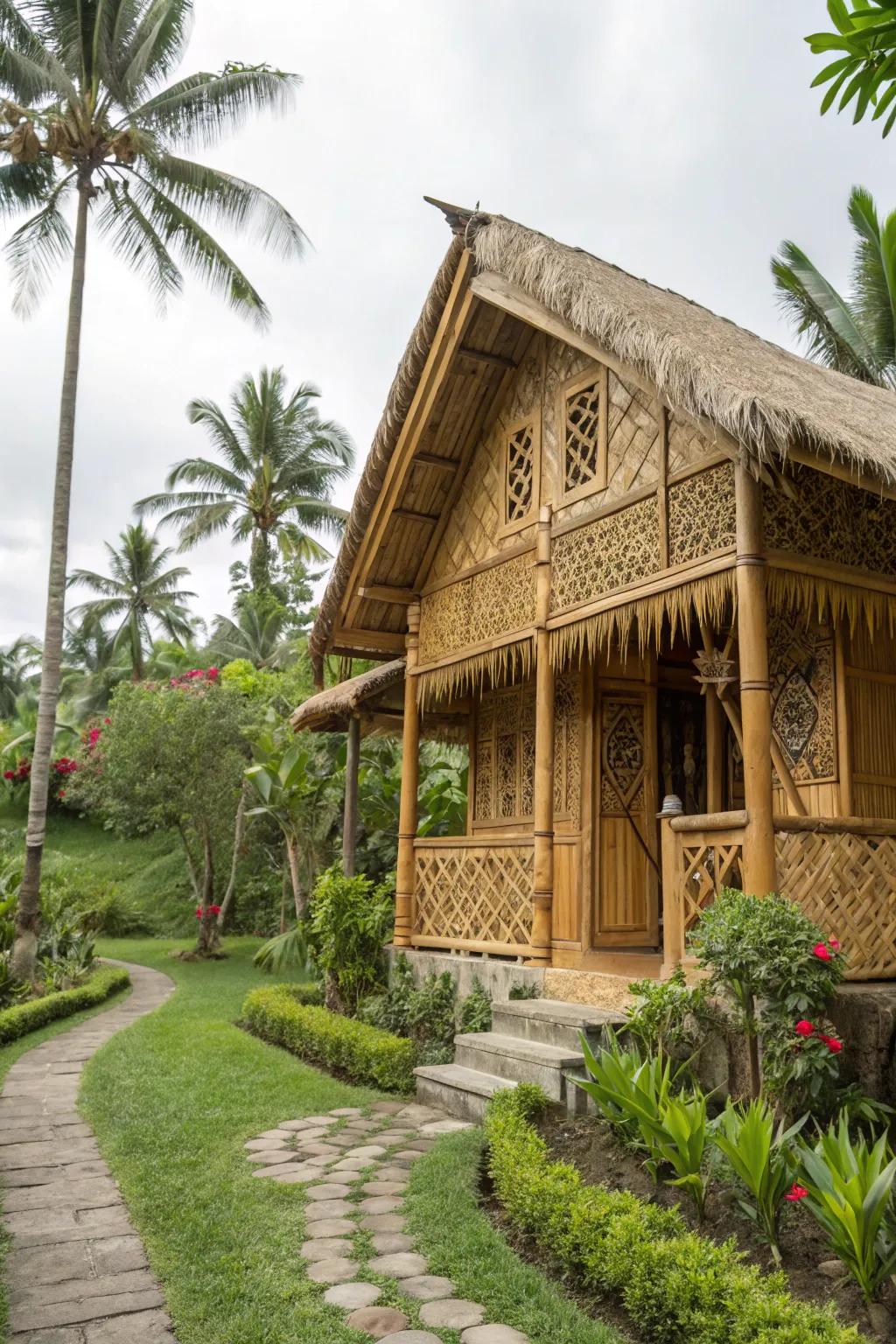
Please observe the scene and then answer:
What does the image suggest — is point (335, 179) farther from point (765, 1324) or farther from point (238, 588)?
point (238, 588)

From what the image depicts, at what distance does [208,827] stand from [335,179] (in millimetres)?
9984

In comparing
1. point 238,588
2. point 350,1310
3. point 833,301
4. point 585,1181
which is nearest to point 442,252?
point 585,1181

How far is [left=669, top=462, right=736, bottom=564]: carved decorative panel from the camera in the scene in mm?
6469

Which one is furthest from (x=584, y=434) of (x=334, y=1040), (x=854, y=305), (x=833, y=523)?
(x=854, y=305)

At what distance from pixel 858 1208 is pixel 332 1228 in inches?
89.5

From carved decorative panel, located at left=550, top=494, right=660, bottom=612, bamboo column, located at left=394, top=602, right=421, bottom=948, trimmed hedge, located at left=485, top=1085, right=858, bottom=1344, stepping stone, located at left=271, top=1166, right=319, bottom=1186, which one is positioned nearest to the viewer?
trimmed hedge, located at left=485, top=1085, right=858, bottom=1344

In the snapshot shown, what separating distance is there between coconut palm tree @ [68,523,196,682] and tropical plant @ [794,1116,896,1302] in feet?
102

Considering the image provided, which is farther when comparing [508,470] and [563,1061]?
[508,470]

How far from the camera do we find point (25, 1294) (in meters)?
4.01

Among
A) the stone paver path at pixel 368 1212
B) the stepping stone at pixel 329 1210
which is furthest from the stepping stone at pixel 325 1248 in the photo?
the stepping stone at pixel 329 1210

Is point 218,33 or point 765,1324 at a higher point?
point 218,33

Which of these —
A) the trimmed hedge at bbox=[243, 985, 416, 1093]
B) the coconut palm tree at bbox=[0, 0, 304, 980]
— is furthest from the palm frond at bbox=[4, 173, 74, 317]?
the trimmed hedge at bbox=[243, 985, 416, 1093]

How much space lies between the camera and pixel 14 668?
140ft

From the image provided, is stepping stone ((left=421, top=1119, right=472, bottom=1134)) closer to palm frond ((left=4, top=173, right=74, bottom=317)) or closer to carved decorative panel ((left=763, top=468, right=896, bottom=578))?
carved decorative panel ((left=763, top=468, right=896, bottom=578))
